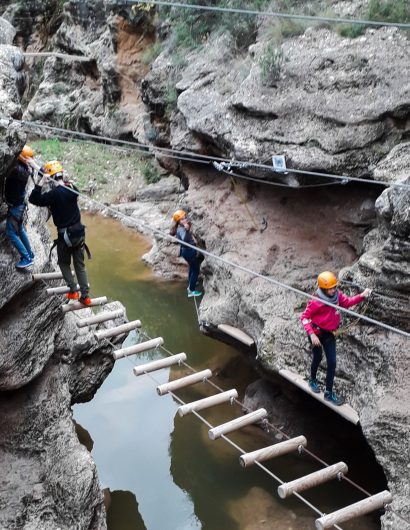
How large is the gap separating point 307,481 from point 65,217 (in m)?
3.67

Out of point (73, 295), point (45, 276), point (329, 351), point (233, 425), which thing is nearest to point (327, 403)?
point (329, 351)

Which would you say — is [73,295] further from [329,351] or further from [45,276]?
[329,351]

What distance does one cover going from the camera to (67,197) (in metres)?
7.32

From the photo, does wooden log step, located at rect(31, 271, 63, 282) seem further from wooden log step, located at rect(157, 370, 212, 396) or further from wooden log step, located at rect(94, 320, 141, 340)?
wooden log step, located at rect(157, 370, 212, 396)

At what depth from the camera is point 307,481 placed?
5.96 m

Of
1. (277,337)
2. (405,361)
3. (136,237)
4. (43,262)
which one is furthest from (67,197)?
(136,237)

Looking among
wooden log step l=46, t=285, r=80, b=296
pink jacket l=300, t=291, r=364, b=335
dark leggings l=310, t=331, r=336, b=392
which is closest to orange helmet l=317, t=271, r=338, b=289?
pink jacket l=300, t=291, r=364, b=335

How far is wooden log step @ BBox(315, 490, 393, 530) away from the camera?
18.2ft

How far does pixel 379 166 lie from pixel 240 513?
185 inches

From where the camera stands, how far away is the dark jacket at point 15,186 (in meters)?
7.05

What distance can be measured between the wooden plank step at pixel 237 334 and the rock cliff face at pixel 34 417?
8.81 ft

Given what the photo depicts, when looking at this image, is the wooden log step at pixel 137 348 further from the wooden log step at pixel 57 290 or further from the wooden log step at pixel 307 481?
the wooden log step at pixel 307 481

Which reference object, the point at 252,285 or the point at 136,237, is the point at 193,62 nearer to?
the point at 252,285

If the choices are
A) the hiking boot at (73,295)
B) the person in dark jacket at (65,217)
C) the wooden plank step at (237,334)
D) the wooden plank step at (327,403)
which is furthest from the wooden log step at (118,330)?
the wooden plank step at (237,334)
